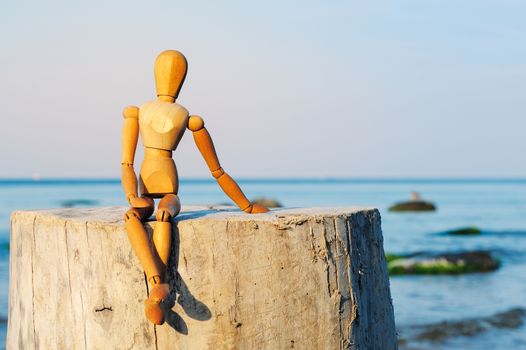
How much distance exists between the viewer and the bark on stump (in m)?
2.48

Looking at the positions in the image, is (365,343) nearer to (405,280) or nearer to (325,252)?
(325,252)

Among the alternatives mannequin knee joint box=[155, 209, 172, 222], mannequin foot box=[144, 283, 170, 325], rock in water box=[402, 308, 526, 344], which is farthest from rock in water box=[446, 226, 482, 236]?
mannequin foot box=[144, 283, 170, 325]

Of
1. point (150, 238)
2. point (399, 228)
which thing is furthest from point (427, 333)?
point (399, 228)

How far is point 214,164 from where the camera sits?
2828 mm

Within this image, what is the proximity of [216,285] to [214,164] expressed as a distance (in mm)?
561

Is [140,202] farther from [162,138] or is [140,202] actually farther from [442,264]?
[442,264]

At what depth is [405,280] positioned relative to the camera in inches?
525

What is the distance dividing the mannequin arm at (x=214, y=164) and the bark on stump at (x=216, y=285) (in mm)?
130

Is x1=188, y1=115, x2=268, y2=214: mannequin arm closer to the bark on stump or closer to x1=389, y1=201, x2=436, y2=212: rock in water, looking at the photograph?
the bark on stump

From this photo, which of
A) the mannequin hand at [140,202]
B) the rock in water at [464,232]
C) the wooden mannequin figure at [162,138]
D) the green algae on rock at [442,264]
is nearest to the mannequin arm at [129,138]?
the wooden mannequin figure at [162,138]

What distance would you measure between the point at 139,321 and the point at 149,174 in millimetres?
575

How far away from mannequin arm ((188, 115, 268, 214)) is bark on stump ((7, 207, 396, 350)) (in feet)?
0.43

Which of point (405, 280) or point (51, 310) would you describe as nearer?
point (51, 310)

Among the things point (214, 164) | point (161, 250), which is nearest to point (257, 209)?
point (214, 164)
